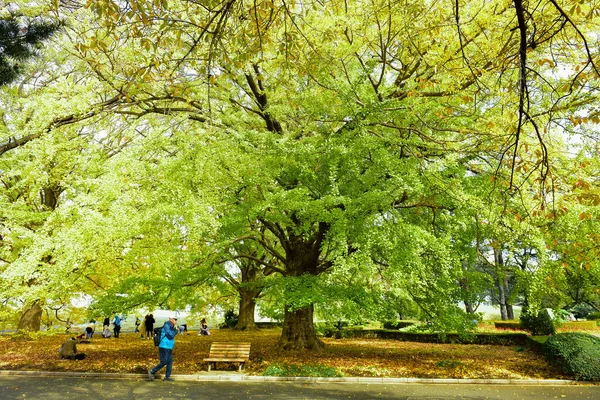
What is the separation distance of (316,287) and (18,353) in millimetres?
11050

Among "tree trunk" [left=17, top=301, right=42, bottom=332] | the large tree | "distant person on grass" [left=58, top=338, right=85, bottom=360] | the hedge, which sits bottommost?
the hedge

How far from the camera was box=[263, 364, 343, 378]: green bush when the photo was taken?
34.9ft

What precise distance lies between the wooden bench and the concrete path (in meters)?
0.93

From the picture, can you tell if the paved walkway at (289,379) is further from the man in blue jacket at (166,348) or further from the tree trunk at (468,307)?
the tree trunk at (468,307)

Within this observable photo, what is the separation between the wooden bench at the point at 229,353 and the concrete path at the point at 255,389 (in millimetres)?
930

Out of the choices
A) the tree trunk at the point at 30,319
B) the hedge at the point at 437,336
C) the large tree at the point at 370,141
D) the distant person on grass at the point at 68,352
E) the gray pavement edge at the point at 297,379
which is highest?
the large tree at the point at 370,141

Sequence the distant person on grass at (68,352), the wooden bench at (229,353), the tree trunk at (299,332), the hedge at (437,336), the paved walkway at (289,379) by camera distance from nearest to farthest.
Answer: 1. the paved walkway at (289,379)
2. the wooden bench at (229,353)
3. the distant person on grass at (68,352)
4. the tree trunk at (299,332)
5. the hedge at (437,336)

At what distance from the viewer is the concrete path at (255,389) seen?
8.46 meters

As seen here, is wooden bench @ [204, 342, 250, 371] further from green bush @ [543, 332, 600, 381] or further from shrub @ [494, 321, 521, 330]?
shrub @ [494, 321, 521, 330]

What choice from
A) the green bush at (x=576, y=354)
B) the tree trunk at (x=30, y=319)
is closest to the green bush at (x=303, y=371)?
the green bush at (x=576, y=354)

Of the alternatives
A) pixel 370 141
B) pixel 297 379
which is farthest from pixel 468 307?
pixel 370 141

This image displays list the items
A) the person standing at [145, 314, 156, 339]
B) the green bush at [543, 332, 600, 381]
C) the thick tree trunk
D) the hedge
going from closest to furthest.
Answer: the green bush at [543, 332, 600, 381] → the hedge → the person standing at [145, 314, 156, 339] → the thick tree trunk

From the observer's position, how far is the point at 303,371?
1089cm

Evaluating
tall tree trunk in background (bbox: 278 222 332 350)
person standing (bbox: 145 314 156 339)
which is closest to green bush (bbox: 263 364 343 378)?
tall tree trunk in background (bbox: 278 222 332 350)
